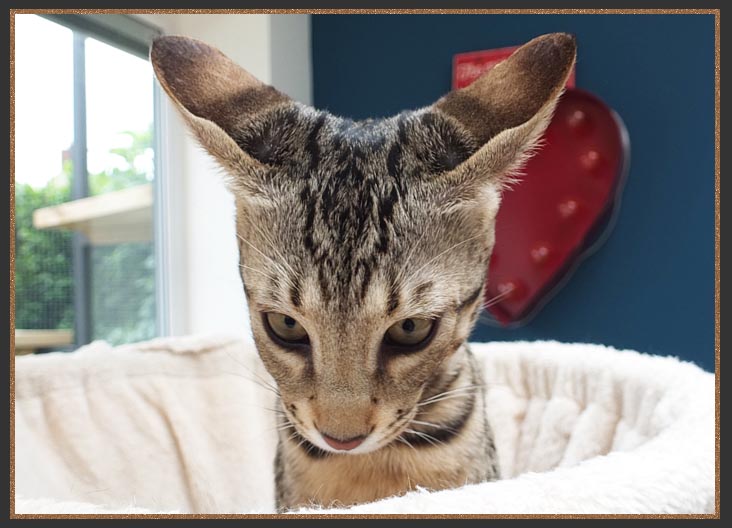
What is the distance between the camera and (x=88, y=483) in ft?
1.96

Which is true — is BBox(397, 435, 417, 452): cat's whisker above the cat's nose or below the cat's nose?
below

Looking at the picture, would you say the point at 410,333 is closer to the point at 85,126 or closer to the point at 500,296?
the point at 500,296

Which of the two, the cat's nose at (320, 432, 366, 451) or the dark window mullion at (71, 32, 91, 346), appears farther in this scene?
the dark window mullion at (71, 32, 91, 346)

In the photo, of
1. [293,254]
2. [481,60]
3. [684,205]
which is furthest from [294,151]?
[684,205]

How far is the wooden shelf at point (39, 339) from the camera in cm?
51

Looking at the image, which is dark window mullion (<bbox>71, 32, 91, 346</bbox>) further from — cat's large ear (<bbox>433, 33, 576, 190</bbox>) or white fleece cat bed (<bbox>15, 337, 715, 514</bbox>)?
cat's large ear (<bbox>433, 33, 576, 190</bbox>)

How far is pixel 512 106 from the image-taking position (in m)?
0.41

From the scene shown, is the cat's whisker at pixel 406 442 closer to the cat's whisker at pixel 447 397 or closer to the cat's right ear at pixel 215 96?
the cat's whisker at pixel 447 397

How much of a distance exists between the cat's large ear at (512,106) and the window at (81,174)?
0.76ft

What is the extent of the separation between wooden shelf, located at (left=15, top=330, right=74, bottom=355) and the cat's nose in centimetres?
27

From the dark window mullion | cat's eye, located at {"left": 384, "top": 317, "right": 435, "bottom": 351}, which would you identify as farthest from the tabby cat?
the dark window mullion

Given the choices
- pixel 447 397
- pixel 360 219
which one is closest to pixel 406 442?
pixel 447 397

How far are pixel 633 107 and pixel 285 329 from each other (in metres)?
0.35

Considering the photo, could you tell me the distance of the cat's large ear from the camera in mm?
389
